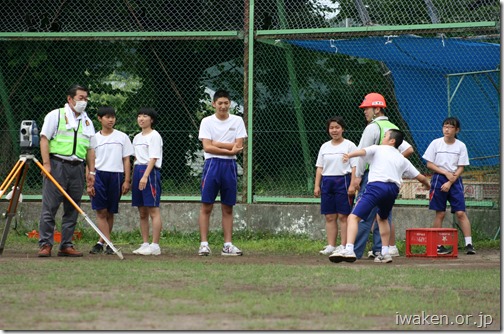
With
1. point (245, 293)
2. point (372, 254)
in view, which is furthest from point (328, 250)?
point (245, 293)

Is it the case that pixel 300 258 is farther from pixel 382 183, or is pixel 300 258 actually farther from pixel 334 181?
pixel 382 183

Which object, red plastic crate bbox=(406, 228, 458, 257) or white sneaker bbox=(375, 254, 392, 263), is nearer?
white sneaker bbox=(375, 254, 392, 263)

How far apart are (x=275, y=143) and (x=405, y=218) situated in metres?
2.04

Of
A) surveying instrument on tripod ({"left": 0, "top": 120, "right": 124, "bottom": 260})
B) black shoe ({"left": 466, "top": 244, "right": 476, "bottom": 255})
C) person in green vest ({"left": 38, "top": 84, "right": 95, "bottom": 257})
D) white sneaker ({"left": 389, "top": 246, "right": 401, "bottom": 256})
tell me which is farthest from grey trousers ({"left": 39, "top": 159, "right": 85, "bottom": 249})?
black shoe ({"left": 466, "top": 244, "right": 476, "bottom": 255})

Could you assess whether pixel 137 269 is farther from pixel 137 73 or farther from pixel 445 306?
pixel 137 73

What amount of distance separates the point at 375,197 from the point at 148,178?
2.74 metres

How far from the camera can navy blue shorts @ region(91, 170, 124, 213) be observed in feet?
41.2

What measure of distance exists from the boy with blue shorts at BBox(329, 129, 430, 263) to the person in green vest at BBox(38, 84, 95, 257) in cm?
296

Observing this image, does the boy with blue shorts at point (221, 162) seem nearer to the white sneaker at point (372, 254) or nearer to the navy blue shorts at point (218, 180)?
the navy blue shorts at point (218, 180)

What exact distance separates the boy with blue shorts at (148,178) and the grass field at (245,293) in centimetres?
28

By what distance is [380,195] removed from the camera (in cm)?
1129

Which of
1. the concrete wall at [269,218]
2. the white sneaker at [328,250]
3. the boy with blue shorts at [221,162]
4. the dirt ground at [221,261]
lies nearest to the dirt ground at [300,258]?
the dirt ground at [221,261]

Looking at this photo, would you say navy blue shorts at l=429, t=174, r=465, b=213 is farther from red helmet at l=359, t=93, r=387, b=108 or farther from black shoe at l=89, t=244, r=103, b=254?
black shoe at l=89, t=244, r=103, b=254

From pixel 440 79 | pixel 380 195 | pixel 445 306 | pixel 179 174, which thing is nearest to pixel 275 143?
pixel 179 174
